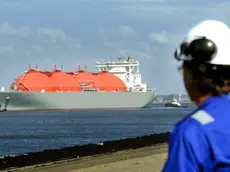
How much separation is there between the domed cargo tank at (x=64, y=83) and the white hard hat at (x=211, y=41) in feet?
279

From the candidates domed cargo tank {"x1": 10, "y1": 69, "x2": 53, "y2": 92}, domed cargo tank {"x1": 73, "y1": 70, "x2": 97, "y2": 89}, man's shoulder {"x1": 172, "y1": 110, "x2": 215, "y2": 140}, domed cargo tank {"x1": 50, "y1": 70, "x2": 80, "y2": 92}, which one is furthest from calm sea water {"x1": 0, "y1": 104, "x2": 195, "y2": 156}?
domed cargo tank {"x1": 73, "y1": 70, "x2": 97, "y2": 89}

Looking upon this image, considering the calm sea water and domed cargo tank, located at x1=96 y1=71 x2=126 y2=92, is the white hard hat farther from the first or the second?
domed cargo tank, located at x1=96 y1=71 x2=126 y2=92

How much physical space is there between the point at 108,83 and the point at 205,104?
87.9 metres

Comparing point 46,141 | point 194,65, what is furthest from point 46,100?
point 194,65

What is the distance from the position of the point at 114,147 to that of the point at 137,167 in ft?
11.1

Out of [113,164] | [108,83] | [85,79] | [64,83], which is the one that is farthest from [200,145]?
[85,79]

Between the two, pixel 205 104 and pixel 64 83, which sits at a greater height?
pixel 64 83

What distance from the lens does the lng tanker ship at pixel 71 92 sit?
84.4 meters

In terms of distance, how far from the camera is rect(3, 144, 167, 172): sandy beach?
10.4 metres

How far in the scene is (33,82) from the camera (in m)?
87.3

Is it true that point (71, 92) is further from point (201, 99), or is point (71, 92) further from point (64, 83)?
point (201, 99)

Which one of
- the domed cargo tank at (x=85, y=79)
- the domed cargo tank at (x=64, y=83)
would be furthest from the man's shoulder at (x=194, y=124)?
the domed cargo tank at (x=85, y=79)

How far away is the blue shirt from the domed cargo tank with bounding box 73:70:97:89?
86411 millimetres

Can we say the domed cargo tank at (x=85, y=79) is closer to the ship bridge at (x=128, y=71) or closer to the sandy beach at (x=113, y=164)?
the ship bridge at (x=128, y=71)
